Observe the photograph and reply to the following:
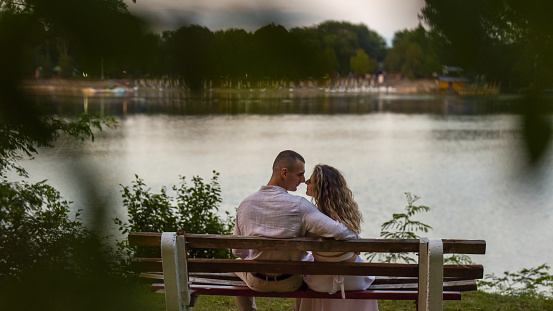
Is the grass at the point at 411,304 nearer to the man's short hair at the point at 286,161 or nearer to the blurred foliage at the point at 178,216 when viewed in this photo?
the blurred foliage at the point at 178,216

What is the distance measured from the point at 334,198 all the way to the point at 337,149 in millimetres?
3985

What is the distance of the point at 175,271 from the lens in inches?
99.3

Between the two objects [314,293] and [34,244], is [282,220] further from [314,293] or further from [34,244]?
[34,244]

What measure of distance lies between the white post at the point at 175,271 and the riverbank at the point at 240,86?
4.15 ft

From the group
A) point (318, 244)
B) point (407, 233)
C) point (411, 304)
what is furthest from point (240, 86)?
point (407, 233)

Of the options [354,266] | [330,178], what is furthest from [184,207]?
[354,266]

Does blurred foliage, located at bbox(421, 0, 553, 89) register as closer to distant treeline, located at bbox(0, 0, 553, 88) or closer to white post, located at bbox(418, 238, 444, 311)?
distant treeline, located at bbox(0, 0, 553, 88)

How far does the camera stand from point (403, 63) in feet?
3.74

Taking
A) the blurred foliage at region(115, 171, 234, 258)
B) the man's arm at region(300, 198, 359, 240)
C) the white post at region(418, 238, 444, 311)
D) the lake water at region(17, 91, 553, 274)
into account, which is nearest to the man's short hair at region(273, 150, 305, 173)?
the lake water at region(17, 91, 553, 274)

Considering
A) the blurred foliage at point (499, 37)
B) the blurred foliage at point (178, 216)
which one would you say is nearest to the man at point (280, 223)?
the blurred foliage at point (499, 37)

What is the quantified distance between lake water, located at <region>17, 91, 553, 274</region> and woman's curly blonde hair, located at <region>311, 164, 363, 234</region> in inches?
8.0

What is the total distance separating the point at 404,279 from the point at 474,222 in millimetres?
6357

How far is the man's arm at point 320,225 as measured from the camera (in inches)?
98.7

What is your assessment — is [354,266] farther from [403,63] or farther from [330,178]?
[403,63]
